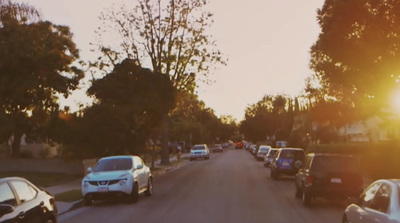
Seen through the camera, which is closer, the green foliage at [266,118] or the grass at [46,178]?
the grass at [46,178]

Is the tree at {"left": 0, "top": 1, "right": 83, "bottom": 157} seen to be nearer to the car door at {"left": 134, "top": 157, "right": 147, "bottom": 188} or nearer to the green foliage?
the car door at {"left": 134, "top": 157, "right": 147, "bottom": 188}

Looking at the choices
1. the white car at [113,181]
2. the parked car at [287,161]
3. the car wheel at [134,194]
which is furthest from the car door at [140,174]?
the parked car at [287,161]

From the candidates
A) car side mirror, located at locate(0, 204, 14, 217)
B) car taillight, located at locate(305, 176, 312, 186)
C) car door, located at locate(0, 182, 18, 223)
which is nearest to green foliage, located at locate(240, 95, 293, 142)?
car taillight, located at locate(305, 176, 312, 186)

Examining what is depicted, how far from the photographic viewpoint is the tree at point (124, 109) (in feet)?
129

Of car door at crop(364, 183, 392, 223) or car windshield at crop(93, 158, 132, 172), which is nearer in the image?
car door at crop(364, 183, 392, 223)

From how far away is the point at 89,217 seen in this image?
1848cm

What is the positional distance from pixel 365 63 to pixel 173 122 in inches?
3069

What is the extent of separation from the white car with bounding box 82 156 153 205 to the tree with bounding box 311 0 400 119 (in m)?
11.4

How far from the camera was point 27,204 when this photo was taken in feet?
35.9

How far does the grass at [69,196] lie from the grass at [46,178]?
16.3ft

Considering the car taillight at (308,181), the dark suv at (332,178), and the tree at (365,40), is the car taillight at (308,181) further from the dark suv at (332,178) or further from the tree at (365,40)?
the tree at (365,40)

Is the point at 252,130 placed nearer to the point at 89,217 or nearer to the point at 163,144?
the point at 163,144

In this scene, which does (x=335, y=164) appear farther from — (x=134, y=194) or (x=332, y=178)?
(x=134, y=194)

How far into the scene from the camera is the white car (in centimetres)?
2220
